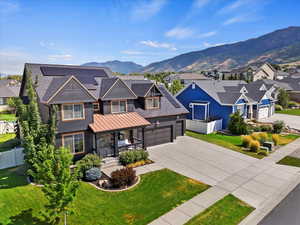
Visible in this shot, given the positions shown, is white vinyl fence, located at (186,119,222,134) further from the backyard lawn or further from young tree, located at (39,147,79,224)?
young tree, located at (39,147,79,224)

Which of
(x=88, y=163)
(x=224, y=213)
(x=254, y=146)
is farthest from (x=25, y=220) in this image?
(x=254, y=146)

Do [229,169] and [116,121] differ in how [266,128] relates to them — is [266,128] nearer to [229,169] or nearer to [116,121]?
[229,169]

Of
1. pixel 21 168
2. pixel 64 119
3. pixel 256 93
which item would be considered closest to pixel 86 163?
pixel 64 119

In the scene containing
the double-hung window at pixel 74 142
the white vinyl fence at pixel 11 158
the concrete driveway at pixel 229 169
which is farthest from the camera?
the double-hung window at pixel 74 142

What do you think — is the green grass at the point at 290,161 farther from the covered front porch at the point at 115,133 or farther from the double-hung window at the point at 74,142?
the double-hung window at the point at 74,142

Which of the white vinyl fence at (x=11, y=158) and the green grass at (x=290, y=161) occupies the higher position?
the white vinyl fence at (x=11, y=158)

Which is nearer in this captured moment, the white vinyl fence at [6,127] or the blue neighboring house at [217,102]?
the white vinyl fence at [6,127]

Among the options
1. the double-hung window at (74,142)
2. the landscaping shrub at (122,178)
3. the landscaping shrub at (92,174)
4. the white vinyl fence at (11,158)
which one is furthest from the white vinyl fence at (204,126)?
the white vinyl fence at (11,158)

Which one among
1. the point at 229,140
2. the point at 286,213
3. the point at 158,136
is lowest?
the point at 286,213
